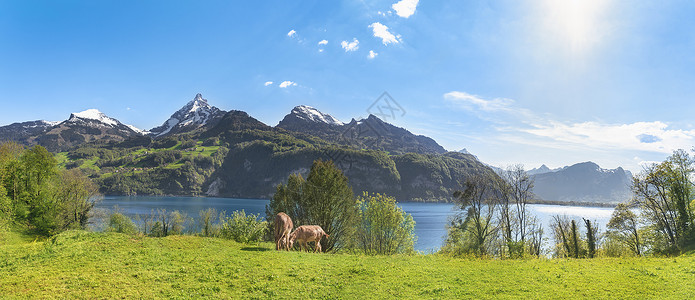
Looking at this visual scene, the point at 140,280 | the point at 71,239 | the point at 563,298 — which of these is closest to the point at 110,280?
the point at 140,280

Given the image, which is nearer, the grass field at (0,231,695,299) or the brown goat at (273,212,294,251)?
the grass field at (0,231,695,299)

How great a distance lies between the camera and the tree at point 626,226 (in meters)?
50.5

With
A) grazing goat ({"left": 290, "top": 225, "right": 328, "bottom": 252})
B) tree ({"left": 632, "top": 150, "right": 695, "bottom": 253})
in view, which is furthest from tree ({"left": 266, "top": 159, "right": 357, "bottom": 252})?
tree ({"left": 632, "top": 150, "right": 695, "bottom": 253})

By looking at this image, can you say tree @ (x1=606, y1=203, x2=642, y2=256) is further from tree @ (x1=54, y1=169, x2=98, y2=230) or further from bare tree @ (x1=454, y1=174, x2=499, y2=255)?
tree @ (x1=54, y1=169, x2=98, y2=230)

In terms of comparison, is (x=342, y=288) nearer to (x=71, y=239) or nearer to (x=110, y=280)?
(x=110, y=280)

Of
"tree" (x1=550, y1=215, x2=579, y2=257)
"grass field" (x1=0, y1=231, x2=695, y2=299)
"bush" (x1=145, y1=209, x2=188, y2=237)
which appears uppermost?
"grass field" (x1=0, y1=231, x2=695, y2=299)

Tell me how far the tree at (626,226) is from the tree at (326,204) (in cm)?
4559

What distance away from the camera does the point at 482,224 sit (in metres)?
54.5

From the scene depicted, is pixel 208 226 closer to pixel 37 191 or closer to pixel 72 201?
pixel 37 191

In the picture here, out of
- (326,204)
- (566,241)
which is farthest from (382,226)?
(566,241)

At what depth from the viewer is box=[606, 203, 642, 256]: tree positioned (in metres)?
50.5

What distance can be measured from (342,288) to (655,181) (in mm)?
48753

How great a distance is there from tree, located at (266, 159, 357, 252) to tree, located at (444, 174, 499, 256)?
19995 millimetres

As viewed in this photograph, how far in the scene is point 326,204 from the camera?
36156mm
